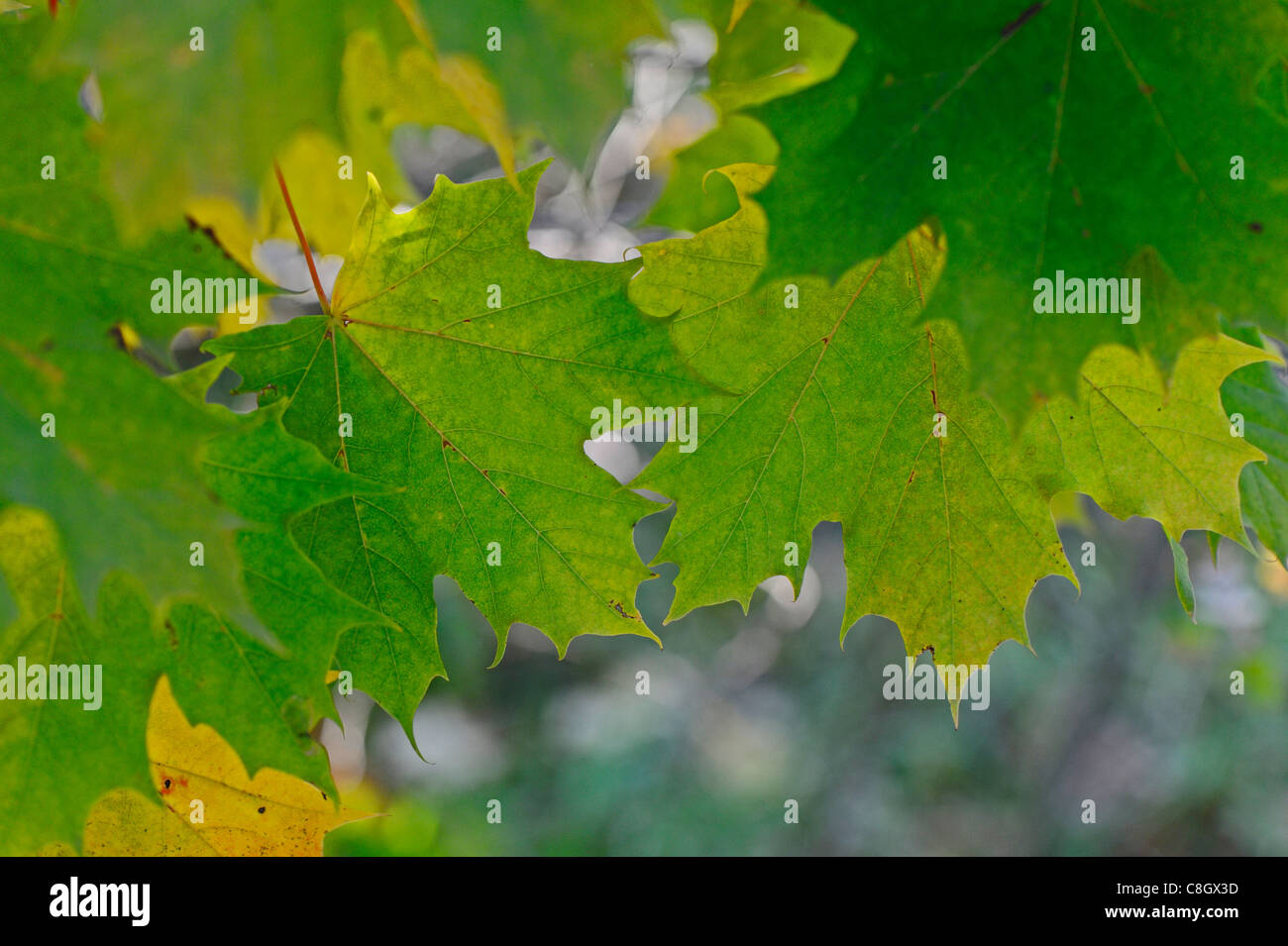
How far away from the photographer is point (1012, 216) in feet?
2.31

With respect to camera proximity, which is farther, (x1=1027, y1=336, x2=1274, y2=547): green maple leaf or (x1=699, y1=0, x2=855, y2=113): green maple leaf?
(x1=1027, y1=336, x2=1274, y2=547): green maple leaf

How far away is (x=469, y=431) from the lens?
3.06 ft

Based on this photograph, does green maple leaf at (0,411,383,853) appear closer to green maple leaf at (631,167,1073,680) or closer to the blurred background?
green maple leaf at (631,167,1073,680)

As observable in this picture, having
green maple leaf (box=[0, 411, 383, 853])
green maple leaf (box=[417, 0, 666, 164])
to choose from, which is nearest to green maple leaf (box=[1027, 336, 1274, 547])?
green maple leaf (box=[417, 0, 666, 164])

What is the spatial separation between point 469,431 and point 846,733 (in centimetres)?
428

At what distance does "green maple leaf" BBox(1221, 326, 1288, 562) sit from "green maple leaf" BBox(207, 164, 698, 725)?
65 centimetres

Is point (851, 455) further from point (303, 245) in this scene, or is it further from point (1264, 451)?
point (303, 245)

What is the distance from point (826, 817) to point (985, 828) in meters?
0.87

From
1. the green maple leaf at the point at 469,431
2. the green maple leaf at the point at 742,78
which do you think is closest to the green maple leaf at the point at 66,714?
the green maple leaf at the point at 469,431

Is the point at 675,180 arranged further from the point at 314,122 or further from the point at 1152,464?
the point at 1152,464

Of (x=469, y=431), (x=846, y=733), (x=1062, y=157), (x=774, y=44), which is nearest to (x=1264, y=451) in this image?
(x=1062, y=157)

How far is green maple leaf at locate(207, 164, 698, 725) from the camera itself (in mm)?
906

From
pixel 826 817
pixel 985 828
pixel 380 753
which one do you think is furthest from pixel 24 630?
pixel 985 828

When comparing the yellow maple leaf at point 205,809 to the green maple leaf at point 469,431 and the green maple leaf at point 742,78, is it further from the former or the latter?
the green maple leaf at point 742,78
